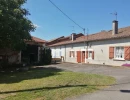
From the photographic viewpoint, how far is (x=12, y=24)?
18703 mm

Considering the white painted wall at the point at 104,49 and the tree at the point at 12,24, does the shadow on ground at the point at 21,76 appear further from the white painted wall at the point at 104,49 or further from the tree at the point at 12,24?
the white painted wall at the point at 104,49

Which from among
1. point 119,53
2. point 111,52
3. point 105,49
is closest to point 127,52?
point 119,53

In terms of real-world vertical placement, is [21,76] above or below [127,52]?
below

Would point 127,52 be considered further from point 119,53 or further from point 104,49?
point 104,49

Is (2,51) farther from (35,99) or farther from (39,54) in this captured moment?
(35,99)

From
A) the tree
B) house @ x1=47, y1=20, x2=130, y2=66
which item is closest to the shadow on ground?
the tree

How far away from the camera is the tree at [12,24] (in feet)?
57.4

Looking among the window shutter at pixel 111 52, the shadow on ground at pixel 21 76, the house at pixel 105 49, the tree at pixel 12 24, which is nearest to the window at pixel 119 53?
the house at pixel 105 49

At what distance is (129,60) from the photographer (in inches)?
868

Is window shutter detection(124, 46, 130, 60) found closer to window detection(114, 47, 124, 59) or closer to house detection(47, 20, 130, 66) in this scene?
house detection(47, 20, 130, 66)

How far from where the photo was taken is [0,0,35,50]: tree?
17.5m

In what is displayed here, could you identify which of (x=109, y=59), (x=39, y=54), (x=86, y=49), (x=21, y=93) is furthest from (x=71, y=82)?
(x=39, y=54)

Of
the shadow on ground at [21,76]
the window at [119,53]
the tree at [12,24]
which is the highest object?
the tree at [12,24]

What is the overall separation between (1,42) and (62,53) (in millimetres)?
19739
